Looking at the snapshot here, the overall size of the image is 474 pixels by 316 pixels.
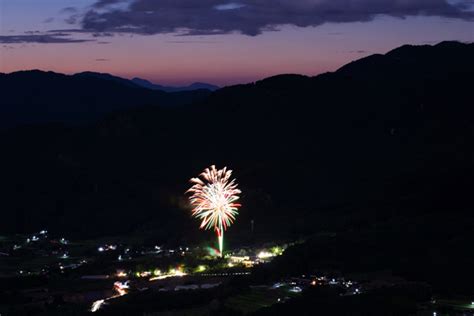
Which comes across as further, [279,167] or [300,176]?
[279,167]

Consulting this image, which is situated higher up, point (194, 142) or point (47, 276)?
point (194, 142)

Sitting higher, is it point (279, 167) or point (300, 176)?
point (279, 167)

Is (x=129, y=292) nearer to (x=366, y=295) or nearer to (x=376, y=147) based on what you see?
(x=366, y=295)

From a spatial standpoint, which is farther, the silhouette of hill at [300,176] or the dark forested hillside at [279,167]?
the dark forested hillside at [279,167]

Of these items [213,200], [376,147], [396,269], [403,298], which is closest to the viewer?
[403,298]

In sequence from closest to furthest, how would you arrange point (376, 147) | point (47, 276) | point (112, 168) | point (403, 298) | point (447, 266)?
point (403, 298)
point (447, 266)
point (47, 276)
point (376, 147)
point (112, 168)

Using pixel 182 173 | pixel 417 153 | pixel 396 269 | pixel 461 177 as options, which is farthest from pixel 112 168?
pixel 396 269

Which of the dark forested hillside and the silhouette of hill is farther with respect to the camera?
the dark forested hillside

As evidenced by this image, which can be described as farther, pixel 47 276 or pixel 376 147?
pixel 376 147
